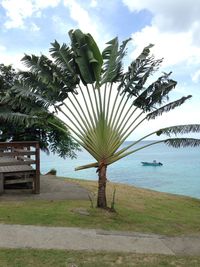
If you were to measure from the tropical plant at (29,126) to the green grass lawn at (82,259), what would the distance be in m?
5.29

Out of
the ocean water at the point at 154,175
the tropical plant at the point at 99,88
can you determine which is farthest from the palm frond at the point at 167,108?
the ocean water at the point at 154,175

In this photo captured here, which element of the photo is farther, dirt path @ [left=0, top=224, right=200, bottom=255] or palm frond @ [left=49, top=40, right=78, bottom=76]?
palm frond @ [left=49, top=40, right=78, bottom=76]

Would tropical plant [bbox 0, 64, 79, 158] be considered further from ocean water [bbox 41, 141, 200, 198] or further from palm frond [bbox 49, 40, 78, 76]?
ocean water [bbox 41, 141, 200, 198]

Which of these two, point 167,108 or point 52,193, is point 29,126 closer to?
point 52,193

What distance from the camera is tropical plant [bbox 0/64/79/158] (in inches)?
405

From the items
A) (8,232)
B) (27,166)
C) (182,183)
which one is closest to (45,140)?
(27,166)

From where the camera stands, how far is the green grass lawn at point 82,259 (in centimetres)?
516

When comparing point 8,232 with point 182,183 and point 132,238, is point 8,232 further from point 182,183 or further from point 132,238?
point 182,183

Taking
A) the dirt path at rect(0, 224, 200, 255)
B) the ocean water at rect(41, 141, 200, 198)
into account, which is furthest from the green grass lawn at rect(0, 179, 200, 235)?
the ocean water at rect(41, 141, 200, 198)

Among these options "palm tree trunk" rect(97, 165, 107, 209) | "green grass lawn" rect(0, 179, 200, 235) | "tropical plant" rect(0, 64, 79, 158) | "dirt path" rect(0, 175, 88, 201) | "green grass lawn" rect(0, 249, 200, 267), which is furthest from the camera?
"dirt path" rect(0, 175, 88, 201)

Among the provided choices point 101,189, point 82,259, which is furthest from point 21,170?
point 82,259

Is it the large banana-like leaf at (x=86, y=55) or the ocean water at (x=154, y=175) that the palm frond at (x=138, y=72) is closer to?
the large banana-like leaf at (x=86, y=55)

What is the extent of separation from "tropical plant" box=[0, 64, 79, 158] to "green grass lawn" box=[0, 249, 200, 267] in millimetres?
5295

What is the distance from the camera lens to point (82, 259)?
5422 mm
